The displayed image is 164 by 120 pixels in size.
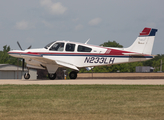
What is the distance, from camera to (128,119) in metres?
6.32

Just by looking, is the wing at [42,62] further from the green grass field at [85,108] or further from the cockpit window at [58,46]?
the green grass field at [85,108]

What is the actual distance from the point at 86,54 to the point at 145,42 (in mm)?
4742

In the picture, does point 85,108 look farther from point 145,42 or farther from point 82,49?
point 145,42

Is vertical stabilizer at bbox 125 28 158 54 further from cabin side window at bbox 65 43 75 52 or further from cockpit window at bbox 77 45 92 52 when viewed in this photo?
cabin side window at bbox 65 43 75 52

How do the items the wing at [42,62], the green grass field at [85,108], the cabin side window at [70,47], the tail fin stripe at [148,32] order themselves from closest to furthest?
1. the green grass field at [85,108]
2. the wing at [42,62]
3. the tail fin stripe at [148,32]
4. the cabin side window at [70,47]

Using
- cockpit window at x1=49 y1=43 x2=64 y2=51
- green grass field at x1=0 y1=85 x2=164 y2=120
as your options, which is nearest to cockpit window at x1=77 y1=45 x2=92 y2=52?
cockpit window at x1=49 y1=43 x2=64 y2=51

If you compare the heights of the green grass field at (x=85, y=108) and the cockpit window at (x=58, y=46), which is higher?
the cockpit window at (x=58, y=46)

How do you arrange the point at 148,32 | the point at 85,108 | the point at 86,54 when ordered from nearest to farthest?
the point at 85,108 < the point at 148,32 < the point at 86,54

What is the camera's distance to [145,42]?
20.8 meters

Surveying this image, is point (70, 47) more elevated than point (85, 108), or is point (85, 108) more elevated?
point (70, 47)

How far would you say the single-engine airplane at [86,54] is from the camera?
20.7 metres

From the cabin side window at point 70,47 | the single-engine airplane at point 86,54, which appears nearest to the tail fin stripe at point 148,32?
the single-engine airplane at point 86,54

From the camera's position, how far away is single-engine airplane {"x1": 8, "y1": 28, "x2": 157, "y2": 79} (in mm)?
20672

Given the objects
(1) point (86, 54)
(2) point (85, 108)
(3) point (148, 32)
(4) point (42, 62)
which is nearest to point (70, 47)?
(1) point (86, 54)
